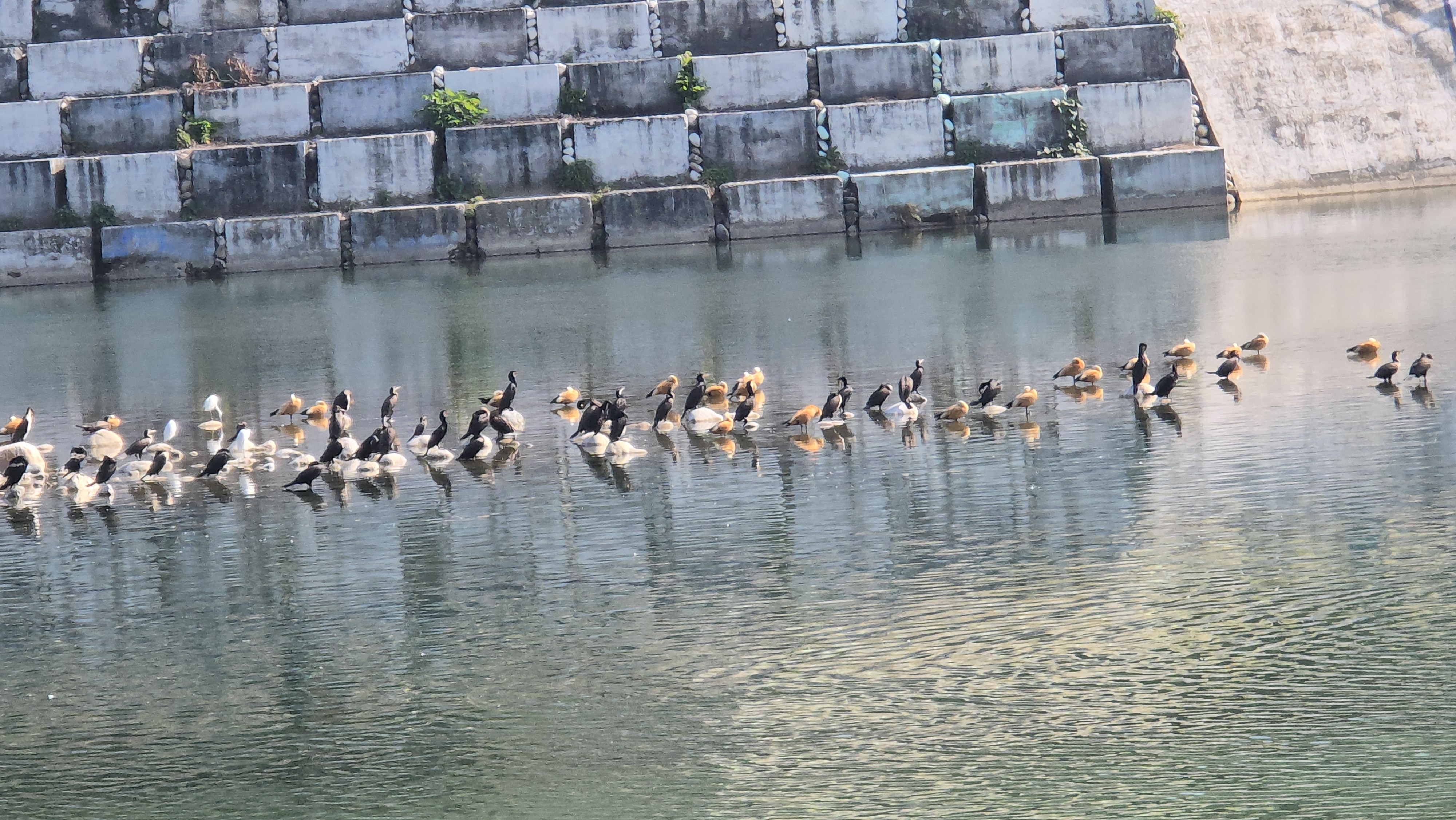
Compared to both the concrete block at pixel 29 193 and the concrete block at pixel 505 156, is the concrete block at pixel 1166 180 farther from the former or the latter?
the concrete block at pixel 29 193

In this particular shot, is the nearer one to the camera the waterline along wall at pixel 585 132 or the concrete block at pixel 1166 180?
the concrete block at pixel 1166 180

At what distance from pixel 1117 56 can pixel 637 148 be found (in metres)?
11.5

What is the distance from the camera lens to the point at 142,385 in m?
22.7

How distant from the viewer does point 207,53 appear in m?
40.9

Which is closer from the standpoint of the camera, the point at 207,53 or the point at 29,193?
the point at 29,193

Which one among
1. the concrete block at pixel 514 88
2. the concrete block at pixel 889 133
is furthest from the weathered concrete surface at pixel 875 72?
the concrete block at pixel 514 88

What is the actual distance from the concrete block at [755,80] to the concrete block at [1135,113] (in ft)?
21.2

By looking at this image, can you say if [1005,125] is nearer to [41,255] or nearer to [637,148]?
[637,148]

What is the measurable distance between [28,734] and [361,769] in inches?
87.7

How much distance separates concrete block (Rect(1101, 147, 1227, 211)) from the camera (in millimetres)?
37906

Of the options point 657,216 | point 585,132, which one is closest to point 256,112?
point 585,132

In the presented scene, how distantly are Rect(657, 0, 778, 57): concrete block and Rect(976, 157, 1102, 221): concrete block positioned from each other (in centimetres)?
668

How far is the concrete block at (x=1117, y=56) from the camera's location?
130 ft

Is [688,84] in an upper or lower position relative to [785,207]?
upper
